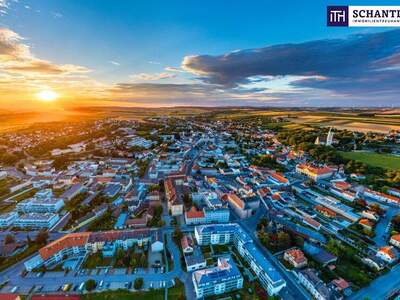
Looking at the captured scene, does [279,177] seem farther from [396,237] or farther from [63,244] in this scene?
[63,244]

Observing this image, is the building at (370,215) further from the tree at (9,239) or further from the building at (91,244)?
the tree at (9,239)

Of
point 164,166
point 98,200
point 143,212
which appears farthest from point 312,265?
point 164,166

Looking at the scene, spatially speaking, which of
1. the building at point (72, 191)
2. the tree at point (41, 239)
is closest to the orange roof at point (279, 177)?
the building at point (72, 191)

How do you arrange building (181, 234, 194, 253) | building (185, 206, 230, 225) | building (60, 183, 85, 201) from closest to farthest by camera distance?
building (181, 234, 194, 253)
building (185, 206, 230, 225)
building (60, 183, 85, 201)

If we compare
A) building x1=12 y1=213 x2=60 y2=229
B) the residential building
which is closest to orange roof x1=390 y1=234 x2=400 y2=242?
the residential building

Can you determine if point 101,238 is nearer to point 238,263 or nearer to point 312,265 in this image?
point 238,263

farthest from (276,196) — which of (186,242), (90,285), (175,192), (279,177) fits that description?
(90,285)

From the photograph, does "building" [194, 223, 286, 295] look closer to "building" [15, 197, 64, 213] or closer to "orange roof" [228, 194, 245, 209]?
"orange roof" [228, 194, 245, 209]
